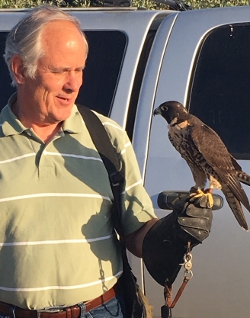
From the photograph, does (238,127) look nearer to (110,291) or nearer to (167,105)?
(167,105)

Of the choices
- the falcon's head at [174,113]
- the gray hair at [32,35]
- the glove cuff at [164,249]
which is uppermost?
the gray hair at [32,35]

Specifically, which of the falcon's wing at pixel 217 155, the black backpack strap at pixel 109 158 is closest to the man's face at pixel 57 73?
the black backpack strap at pixel 109 158

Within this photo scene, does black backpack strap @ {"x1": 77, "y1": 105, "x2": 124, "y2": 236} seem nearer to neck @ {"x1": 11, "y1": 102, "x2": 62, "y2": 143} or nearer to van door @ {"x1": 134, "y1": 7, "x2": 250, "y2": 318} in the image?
neck @ {"x1": 11, "y1": 102, "x2": 62, "y2": 143}

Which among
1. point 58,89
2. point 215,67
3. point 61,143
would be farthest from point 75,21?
point 215,67

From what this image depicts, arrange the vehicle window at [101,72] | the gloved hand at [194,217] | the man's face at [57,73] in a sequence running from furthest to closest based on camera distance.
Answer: the vehicle window at [101,72] → the man's face at [57,73] → the gloved hand at [194,217]

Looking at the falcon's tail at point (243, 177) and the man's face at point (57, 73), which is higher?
the man's face at point (57, 73)

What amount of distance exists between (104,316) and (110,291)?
9 cm

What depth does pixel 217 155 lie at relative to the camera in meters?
2.55

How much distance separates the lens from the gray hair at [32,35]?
2.09 metres

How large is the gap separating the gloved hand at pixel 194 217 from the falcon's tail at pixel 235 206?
1.72 ft

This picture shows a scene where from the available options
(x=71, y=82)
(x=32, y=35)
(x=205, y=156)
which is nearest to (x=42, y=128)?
(x=71, y=82)

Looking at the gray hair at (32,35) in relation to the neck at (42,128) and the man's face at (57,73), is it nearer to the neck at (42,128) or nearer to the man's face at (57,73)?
the man's face at (57,73)

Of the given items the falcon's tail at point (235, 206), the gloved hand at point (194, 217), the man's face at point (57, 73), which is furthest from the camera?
the falcon's tail at point (235, 206)

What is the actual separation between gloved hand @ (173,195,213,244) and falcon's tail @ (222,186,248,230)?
0.52 m
